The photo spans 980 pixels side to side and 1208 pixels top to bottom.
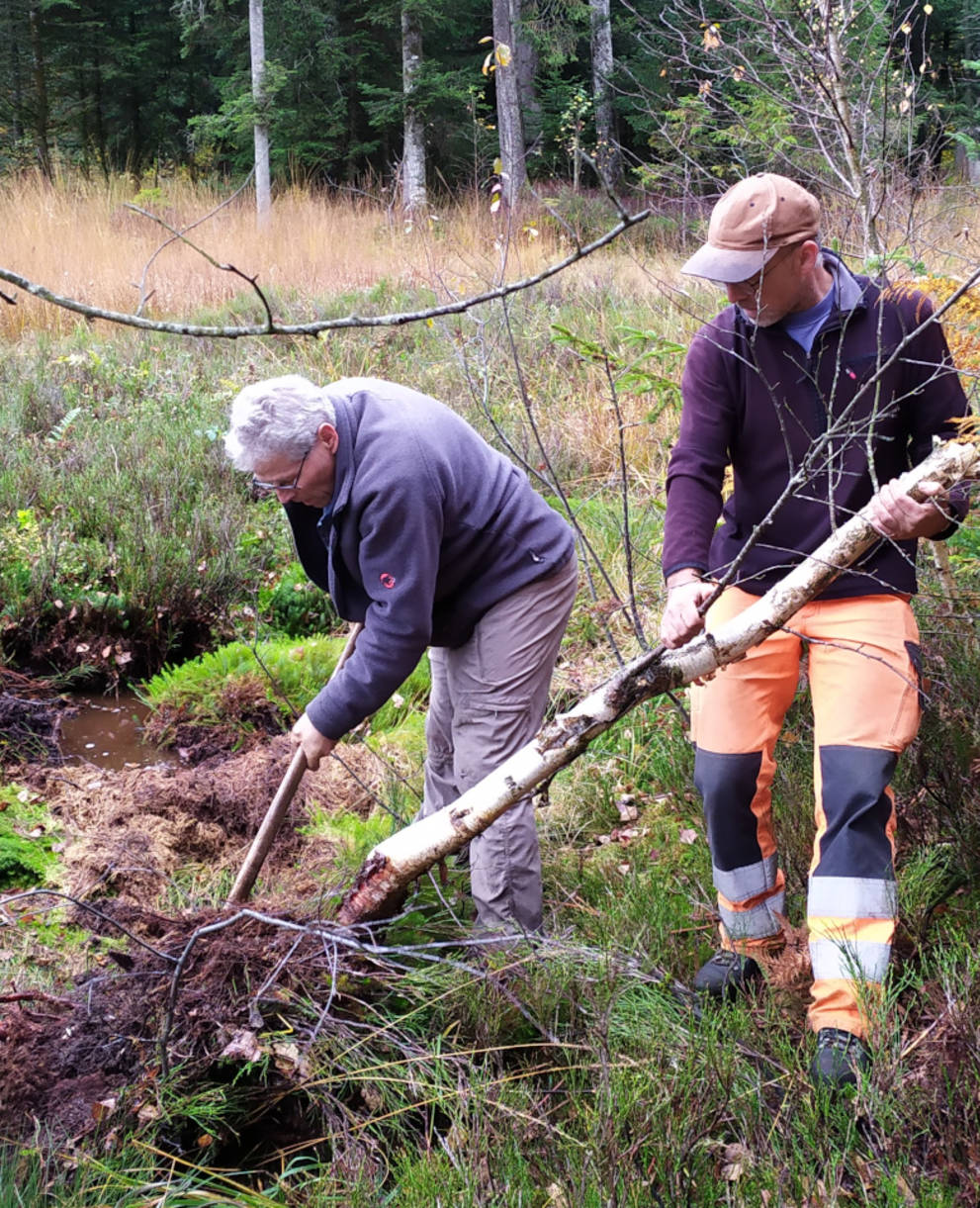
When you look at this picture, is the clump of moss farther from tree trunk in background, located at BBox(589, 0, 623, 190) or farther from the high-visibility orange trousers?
tree trunk in background, located at BBox(589, 0, 623, 190)

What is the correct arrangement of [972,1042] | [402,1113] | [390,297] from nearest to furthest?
[972,1042] < [402,1113] < [390,297]

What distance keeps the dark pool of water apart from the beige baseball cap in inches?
145

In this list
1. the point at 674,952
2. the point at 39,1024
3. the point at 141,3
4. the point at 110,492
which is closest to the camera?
the point at 39,1024

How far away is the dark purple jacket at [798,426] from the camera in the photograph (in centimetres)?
280

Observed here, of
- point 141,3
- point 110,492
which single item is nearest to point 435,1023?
point 110,492

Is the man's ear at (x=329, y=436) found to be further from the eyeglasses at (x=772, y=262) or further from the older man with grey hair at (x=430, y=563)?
the eyeglasses at (x=772, y=262)

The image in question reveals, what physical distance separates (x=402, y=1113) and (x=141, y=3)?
79.6 ft

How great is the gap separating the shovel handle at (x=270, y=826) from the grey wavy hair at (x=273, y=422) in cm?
86

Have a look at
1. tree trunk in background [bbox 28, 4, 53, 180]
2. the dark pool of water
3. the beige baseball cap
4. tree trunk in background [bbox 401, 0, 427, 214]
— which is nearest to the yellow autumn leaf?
the beige baseball cap

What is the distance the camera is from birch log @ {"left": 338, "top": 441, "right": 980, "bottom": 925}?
8.51ft

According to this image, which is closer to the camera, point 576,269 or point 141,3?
point 576,269

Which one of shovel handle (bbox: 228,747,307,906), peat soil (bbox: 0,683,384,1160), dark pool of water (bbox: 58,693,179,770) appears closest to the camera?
peat soil (bbox: 0,683,384,1160)

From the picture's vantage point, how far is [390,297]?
10.8m

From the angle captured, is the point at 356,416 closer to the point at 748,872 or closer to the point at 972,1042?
the point at 748,872
